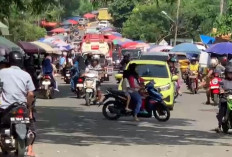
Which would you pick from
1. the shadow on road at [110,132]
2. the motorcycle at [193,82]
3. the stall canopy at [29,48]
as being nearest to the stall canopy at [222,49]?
the motorcycle at [193,82]

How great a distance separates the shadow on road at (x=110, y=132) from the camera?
42.9 feet

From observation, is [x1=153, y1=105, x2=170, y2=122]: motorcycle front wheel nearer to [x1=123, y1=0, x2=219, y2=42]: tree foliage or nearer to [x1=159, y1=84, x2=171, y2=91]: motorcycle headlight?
[x1=159, y1=84, x2=171, y2=91]: motorcycle headlight

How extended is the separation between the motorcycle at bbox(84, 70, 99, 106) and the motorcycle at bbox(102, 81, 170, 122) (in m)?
4.34

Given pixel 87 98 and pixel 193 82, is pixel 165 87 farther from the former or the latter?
pixel 193 82

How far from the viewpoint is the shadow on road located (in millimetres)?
13062

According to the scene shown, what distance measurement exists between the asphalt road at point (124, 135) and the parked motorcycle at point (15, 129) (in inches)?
Result: 58.3

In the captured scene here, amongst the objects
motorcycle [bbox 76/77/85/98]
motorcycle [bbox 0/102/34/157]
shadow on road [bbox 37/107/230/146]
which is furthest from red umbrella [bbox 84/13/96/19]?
motorcycle [bbox 0/102/34/157]

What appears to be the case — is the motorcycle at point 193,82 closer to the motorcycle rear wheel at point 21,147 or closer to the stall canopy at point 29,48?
the stall canopy at point 29,48

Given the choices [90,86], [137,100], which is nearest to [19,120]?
[137,100]

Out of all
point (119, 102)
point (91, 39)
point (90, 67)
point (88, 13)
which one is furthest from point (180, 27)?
point (88, 13)

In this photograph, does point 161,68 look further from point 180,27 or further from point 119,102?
point 180,27

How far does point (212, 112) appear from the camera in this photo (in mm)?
21469

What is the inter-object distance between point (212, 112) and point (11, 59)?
1259cm

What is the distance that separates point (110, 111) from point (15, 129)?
8.37 m
